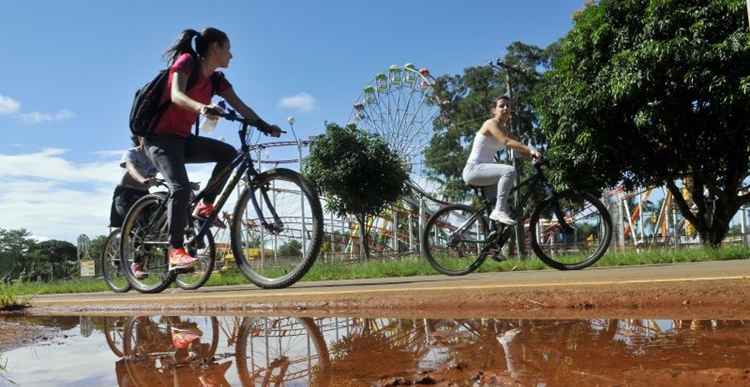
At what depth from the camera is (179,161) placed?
3787 mm

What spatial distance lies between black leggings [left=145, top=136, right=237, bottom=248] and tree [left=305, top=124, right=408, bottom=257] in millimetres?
18808

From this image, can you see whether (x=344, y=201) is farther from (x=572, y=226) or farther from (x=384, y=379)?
(x=384, y=379)

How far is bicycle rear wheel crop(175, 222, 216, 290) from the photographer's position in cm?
404

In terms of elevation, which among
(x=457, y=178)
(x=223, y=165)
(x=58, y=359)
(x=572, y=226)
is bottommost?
(x=58, y=359)

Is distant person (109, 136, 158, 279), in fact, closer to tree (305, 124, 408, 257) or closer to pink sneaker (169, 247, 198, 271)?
pink sneaker (169, 247, 198, 271)

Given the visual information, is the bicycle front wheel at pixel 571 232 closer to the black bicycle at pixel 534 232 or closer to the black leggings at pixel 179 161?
the black bicycle at pixel 534 232

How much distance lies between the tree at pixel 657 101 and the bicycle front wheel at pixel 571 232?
909 cm

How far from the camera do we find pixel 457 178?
43.5 m

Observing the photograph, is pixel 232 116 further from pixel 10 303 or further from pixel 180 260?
pixel 10 303

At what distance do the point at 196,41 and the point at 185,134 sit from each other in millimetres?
570

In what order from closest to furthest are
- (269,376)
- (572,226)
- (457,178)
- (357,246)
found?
(269,376), (572,226), (357,246), (457,178)

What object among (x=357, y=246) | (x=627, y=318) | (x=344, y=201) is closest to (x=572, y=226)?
(x=627, y=318)

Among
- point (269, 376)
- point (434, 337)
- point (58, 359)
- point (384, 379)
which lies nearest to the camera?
point (384, 379)

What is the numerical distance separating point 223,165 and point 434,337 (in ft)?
8.13
